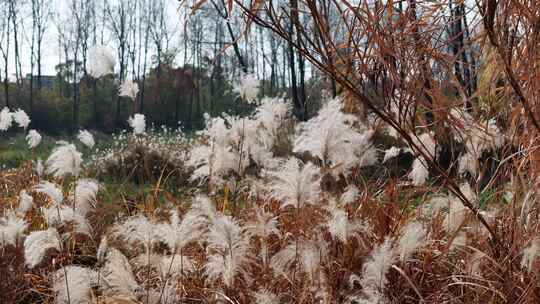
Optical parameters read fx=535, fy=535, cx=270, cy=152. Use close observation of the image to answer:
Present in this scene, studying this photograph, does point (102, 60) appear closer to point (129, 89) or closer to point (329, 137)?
point (129, 89)

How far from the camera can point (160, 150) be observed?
30.6ft

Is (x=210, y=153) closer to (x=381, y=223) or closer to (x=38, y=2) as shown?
(x=381, y=223)

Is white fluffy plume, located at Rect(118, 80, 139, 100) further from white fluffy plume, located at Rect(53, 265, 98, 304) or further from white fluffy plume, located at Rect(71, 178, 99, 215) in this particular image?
white fluffy plume, located at Rect(53, 265, 98, 304)

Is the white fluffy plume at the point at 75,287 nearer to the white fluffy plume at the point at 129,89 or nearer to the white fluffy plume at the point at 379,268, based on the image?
the white fluffy plume at the point at 379,268

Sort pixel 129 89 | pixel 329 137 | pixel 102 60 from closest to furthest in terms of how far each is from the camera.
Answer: pixel 329 137 < pixel 102 60 < pixel 129 89

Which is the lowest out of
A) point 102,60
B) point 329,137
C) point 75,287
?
point 75,287

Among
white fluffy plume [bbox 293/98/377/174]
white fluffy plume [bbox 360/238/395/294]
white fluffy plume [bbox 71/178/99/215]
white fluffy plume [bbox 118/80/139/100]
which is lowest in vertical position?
white fluffy plume [bbox 360/238/395/294]

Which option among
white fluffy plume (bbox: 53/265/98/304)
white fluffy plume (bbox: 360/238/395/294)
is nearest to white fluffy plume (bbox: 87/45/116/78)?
white fluffy plume (bbox: 53/265/98/304)

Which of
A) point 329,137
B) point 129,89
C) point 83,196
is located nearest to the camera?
point 329,137

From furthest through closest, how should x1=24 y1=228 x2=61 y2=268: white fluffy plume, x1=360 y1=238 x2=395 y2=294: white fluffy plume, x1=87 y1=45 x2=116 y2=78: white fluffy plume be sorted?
1. x1=87 y1=45 x2=116 y2=78: white fluffy plume
2. x1=24 y1=228 x2=61 y2=268: white fluffy plume
3. x1=360 y1=238 x2=395 y2=294: white fluffy plume

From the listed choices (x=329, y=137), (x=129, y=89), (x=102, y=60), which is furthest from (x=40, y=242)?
(x=129, y=89)

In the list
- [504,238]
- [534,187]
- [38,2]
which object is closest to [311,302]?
[504,238]

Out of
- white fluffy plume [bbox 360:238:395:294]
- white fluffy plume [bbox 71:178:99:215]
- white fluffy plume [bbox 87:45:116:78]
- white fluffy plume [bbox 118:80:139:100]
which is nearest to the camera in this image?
white fluffy plume [bbox 360:238:395:294]

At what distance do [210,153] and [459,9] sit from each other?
164 cm
